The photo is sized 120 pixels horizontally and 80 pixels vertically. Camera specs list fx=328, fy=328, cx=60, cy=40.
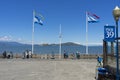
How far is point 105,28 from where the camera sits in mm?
19000

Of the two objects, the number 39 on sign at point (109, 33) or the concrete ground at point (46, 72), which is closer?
the number 39 on sign at point (109, 33)

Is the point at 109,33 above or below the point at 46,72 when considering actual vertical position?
above

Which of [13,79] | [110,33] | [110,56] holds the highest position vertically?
[110,33]

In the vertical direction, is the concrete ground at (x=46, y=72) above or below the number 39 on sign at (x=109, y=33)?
below

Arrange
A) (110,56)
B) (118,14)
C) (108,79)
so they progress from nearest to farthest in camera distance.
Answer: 1. (118,14)
2. (108,79)
3. (110,56)

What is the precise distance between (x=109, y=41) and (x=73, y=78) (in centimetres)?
559

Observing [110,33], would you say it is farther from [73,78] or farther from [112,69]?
[73,78]

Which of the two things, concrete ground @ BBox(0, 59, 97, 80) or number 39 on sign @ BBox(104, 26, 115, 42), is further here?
concrete ground @ BBox(0, 59, 97, 80)

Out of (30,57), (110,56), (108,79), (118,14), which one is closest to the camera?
(118,14)

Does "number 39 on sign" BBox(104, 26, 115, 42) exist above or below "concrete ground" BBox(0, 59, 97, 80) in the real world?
above

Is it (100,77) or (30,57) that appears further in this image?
(30,57)

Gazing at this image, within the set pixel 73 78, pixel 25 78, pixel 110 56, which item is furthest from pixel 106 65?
pixel 25 78

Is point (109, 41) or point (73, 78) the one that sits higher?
point (109, 41)

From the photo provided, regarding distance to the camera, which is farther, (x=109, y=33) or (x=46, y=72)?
(x=46, y=72)
